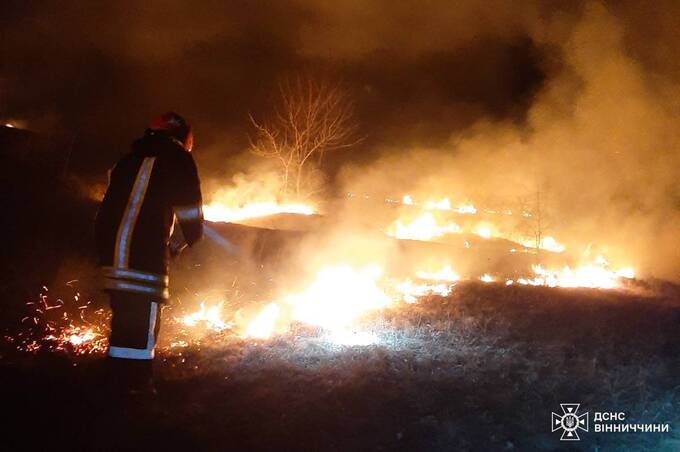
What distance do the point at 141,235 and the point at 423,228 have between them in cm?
1300

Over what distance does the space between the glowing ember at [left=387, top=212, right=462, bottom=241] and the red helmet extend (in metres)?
11.0

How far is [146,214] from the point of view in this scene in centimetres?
322

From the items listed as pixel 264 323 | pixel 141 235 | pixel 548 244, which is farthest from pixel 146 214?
pixel 548 244

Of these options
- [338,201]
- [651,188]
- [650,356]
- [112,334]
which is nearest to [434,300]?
[650,356]

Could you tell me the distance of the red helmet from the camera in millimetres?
3467

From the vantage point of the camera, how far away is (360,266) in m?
9.67

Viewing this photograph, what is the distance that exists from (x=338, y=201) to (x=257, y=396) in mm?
13706

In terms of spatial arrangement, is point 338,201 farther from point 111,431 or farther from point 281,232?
point 111,431

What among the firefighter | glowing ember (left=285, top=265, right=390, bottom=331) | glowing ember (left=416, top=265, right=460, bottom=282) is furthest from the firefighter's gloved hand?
glowing ember (left=416, top=265, right=460, bottom=282)

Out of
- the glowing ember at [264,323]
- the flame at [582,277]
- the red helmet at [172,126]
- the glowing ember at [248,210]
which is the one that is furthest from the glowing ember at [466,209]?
the red helmet at [172,126]

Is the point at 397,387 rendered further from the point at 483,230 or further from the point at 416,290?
the point at 483,230

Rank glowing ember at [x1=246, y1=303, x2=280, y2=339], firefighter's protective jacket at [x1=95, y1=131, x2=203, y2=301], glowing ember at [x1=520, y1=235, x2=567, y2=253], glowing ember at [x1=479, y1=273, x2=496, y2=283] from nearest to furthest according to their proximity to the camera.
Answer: firefighter's protective jacket at [x1=95, y1=131, x2=203, y2=301], glowing ember at [x1=246, y1=303, x2=280, y2=339], glowing ember at [x1=479, y1=273, x2=496, y2=283], glowing ember at [x1=520, y1=235, x2=567, y2=253]

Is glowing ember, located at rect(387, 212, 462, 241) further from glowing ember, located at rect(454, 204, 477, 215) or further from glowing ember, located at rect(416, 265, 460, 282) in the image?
glowing ember, located at rect(416, 265, 460, 282)

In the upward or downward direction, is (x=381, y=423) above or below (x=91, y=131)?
Answer: below
